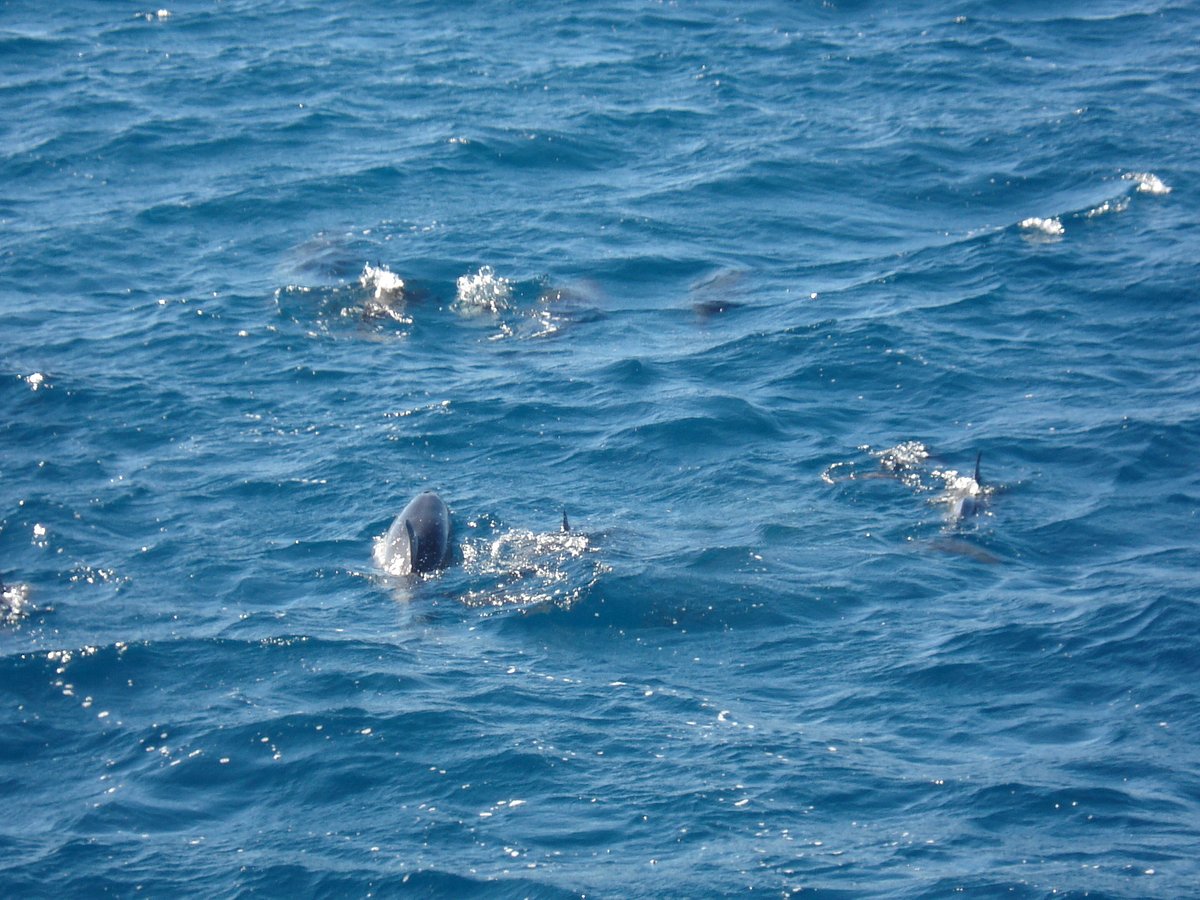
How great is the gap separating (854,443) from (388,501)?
7.25m

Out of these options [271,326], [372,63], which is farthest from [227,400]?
[372,63]

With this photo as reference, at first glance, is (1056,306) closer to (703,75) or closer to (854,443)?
(854,443)

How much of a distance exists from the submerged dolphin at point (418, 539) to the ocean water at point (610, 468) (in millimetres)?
269

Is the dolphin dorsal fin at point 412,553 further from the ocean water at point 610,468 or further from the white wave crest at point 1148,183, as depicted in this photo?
the white wave crest at point 1148,183

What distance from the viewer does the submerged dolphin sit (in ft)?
62.5

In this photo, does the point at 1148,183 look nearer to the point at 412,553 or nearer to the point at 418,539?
the point at 418,539

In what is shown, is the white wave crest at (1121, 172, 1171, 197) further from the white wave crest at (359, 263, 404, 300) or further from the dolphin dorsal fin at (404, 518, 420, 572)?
the dolphin dorsal fin at (404, 518, 420, 572)

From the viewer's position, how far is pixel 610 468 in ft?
72.4

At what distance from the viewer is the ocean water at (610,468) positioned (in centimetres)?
1488

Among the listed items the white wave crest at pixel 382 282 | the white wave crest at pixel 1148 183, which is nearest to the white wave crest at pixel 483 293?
the white wave crest at pixel 382 282

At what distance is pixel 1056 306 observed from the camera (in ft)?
86.0

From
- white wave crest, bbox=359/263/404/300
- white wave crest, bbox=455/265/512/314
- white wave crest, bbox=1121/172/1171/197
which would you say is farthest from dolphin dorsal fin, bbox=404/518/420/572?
white wave crest, bbox=1121/172/1171/197

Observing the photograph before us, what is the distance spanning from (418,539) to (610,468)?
4.04 m

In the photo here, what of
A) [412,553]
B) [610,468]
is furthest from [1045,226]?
[412,553]
